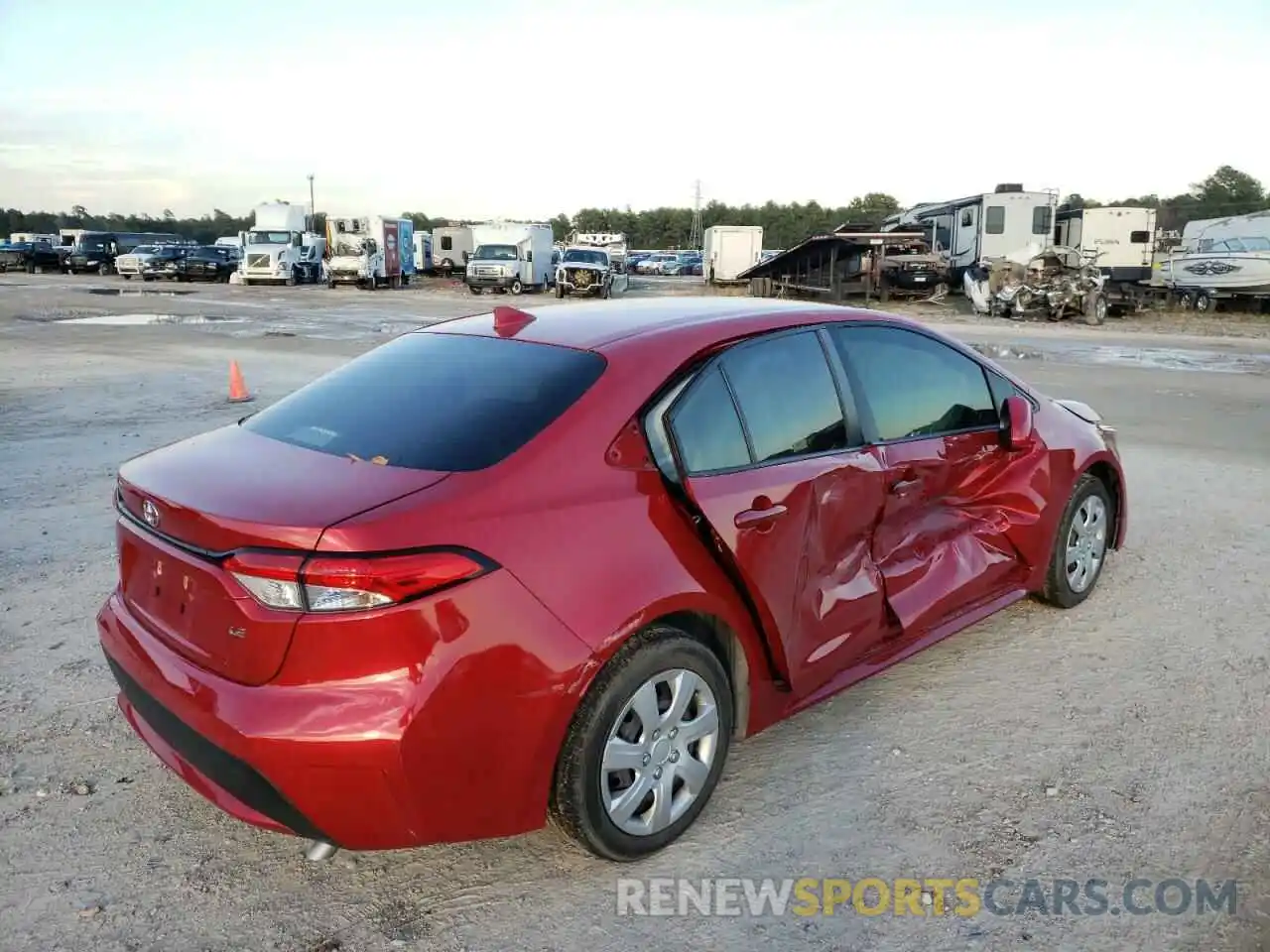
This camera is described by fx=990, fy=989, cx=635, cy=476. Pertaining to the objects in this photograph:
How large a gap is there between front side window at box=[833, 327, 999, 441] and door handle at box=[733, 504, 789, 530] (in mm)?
732

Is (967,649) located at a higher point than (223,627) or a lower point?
lower

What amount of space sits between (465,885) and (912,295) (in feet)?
101

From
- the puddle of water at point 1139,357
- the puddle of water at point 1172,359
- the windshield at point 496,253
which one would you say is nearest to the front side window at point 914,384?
the puddle of water at point 1139,357

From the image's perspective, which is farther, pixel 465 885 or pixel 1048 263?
pixel 1048 263

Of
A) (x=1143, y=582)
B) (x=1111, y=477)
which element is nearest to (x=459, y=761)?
(x=1111, y=477)

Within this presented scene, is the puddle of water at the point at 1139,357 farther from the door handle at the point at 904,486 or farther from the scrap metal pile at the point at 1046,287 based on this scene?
the door handle at the point at 904,486

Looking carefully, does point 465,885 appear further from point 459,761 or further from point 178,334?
point 178,334

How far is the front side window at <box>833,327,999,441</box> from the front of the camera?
146 inches

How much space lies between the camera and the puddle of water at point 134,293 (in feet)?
108

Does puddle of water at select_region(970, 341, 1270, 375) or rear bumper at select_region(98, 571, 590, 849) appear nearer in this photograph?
rear bumper at select_region(98, 571, 590, 849)

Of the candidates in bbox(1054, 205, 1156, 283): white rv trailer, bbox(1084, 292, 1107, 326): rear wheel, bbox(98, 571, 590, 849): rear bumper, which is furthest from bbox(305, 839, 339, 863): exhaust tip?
bbox(1054, 205, 1156, 283): white rv trailer

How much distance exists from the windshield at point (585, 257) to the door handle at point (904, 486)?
32.1 meters

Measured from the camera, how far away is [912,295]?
31.3 meters

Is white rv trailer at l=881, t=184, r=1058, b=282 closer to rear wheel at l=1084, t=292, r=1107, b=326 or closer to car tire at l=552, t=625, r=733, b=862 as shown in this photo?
rear wheel at l=1084, t=292, r=1107, b=326
